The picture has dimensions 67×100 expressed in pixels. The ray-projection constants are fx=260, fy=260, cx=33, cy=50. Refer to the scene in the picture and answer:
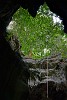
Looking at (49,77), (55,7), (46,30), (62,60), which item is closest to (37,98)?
(49,77)

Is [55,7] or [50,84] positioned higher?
[55,7]

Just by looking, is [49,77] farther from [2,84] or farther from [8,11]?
[8,11]

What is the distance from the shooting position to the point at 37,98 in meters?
10.5

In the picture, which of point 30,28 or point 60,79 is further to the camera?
point 30,28

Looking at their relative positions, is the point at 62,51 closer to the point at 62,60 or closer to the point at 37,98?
the point at 62,60

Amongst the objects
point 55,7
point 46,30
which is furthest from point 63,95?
point 55,7

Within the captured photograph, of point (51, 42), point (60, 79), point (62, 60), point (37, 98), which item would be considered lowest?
point (37, 98)

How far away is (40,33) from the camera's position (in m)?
12.6

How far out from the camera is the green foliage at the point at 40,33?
11.5m

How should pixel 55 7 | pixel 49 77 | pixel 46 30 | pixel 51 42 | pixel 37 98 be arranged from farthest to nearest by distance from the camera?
pixel 51 42 < pixel 46 30 < pixel 49 77 < pixel 37 98 < pixel 55 7

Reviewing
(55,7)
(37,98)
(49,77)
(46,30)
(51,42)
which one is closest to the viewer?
(55,7)

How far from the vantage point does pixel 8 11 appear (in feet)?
26.6

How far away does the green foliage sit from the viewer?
11492 millimetres

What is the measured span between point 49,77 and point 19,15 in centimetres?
301
